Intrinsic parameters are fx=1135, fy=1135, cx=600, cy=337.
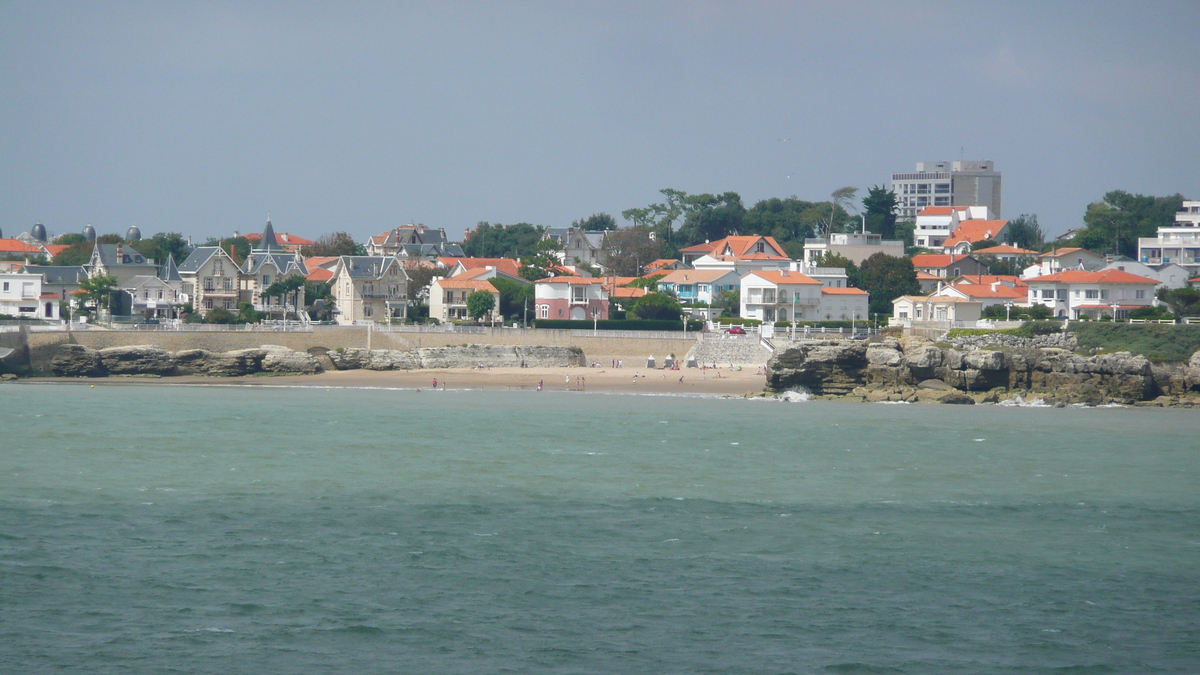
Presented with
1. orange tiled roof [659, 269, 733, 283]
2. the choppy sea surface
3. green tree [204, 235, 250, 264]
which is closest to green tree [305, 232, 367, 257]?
green tree [204, 235, 250, 264]

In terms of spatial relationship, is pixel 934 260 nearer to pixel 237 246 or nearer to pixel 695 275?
pixel 695 275

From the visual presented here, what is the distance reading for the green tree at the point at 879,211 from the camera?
358ft

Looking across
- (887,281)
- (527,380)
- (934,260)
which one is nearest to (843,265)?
(887,281)

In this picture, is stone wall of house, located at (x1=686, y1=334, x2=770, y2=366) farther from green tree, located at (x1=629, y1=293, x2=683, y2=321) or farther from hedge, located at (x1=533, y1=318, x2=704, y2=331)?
green tree, located at (x1=629, y1=293, x2=683, y2=321)

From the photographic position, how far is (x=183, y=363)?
5638 cm

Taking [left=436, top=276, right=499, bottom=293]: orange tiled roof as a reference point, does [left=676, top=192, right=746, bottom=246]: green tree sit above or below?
above

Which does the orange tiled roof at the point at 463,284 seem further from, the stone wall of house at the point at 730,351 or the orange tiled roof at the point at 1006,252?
the orange tiled roof at the point at 1006,252

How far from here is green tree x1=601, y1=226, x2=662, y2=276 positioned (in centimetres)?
9912

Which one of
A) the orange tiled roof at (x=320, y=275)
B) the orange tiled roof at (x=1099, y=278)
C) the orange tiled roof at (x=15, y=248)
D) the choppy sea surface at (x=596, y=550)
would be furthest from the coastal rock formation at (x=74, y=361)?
the orange tiled roof at (x=1099, y=278)

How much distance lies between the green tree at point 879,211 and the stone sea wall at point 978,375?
61110 millimetres

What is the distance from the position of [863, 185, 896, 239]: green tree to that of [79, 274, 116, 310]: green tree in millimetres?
69168

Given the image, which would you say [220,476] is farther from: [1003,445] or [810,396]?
[810,396]

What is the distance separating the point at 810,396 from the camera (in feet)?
159

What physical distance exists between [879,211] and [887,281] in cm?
3457
